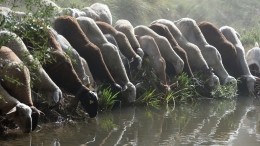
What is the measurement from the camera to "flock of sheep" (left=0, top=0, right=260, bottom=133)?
26.0 ft

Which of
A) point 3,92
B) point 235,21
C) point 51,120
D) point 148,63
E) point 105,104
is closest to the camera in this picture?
point 3,92

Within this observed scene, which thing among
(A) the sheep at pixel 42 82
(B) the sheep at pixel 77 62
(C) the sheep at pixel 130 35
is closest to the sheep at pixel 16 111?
(A) the sheep at pixel 42 82

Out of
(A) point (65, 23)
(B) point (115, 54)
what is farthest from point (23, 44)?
(B) point (115, 54)

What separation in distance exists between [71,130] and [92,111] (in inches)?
34.4

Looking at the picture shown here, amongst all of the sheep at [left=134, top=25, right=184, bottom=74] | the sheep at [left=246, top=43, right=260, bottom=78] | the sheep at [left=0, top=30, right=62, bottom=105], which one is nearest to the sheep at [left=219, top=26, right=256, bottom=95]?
the sheep at [left=246, top=43, right=260, bottom=78]

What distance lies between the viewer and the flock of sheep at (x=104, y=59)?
26.0 ft

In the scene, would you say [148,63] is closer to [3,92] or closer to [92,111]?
[92,111]

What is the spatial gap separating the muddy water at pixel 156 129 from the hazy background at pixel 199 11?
9.77 metres

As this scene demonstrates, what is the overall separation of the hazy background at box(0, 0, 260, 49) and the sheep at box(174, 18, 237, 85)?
5.95 m

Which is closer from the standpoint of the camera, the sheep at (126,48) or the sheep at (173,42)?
the sheep at (126,48)

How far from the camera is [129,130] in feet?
28.8

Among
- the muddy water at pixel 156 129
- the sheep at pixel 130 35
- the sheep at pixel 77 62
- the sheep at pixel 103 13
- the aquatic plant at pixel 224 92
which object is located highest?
the sheep at pixel 103 13

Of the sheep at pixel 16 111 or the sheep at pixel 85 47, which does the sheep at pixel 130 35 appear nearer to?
the sheep at pixel 85 47

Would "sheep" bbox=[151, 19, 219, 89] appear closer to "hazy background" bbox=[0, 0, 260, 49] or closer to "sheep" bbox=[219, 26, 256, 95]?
"sheep" bbox=[219, 26, 256, 95]
